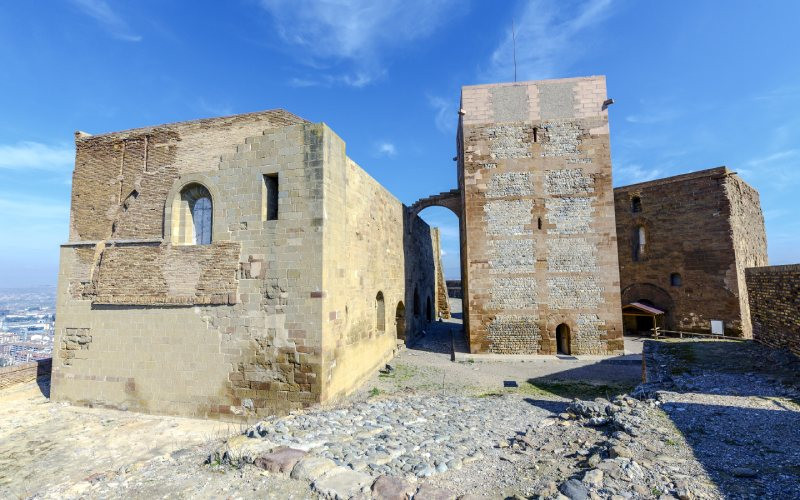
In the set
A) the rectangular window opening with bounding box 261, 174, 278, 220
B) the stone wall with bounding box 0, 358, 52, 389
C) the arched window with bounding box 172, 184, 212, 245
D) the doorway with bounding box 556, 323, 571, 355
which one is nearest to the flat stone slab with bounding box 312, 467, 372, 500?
the rectangular window opening with bounding box 261, 174, 278, 220

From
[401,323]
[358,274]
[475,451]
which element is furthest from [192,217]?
[401,323]

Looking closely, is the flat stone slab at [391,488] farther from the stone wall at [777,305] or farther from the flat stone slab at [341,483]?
the stone wall at [777,305]

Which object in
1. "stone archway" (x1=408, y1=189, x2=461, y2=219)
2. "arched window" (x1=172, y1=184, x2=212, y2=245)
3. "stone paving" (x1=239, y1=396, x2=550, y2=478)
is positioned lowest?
"stone paving" (x1=239, y1=396, x2=550, y2=478)

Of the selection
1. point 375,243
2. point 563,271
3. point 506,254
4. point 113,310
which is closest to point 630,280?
point 563,271

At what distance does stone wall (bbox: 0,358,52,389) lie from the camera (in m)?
10.9

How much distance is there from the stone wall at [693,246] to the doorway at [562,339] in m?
8.55

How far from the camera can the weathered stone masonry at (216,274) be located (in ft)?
27.3

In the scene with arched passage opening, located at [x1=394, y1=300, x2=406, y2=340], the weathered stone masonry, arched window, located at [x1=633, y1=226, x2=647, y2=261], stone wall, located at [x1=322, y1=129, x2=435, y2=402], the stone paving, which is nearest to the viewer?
the stone paving

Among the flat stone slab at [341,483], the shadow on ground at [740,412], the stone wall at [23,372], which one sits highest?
the shadow on ground at [740,412]

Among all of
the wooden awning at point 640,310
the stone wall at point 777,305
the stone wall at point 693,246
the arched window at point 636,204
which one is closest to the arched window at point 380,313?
the stone wall at point 777,305

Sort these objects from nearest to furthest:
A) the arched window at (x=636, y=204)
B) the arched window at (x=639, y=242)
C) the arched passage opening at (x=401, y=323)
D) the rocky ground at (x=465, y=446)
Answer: the rocky ground at (x=465, y=446) → the arched passage opening at (x=401, y=323) → the arched window at (x=639, y=242) → the arched window at (x=636, y=204)

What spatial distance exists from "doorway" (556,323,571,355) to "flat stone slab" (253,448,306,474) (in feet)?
39.2

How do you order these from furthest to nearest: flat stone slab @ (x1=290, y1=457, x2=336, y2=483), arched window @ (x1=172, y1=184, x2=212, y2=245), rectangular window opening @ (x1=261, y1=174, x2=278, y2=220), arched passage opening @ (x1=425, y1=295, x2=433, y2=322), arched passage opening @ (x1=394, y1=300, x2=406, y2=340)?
arched passage opening @ (x1=425, y1=295, x2=433, y2=322), arched passage opening @ (x1=394, y1=300, x2=406, y2=340), arched window @ (x1=172, y1=184, x2=212, y2=245), rectangular window opening @ (x1=261, y1=174, x2=278, y2=220), flat stone slab @ (x1=290, y1=457, x2=336, y2=483)

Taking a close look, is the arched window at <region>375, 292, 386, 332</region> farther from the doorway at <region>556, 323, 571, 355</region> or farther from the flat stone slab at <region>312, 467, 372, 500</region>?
the flat stone slab at <region>312, 467, 372, 500</region>
